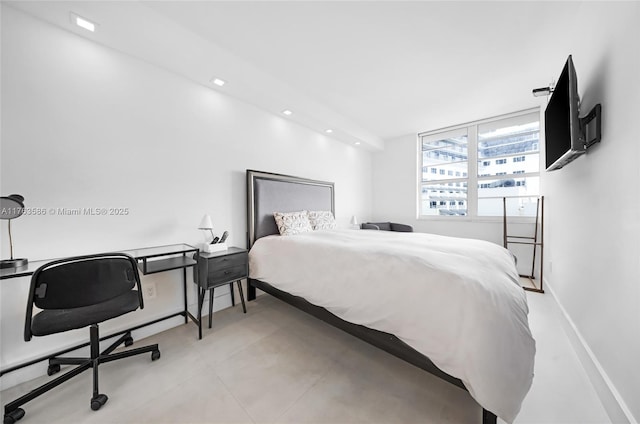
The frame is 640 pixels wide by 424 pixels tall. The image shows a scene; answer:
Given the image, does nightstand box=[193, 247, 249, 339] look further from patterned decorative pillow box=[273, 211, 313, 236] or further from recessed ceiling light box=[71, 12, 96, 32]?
recessed ceiling light box=[71, 12, 96, 32]

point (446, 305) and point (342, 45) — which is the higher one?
point (342, 45)

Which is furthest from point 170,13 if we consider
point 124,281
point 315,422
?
point 315,422

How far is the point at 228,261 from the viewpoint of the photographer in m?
2.29

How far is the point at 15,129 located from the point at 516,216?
238 inches

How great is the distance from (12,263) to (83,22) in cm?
177

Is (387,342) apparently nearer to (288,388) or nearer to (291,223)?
(288,388)

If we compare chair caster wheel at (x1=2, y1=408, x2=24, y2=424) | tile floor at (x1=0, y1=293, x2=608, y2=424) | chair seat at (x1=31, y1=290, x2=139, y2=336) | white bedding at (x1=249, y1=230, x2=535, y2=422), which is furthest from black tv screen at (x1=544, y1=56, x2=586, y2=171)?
chair caster wheel at (x1=2, y1=408, x2=24, y2=424)

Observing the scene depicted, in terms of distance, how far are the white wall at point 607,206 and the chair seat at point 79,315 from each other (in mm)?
2752

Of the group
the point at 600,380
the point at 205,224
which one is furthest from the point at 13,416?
the point at 600,380

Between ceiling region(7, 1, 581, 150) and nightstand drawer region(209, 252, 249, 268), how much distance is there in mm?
1902

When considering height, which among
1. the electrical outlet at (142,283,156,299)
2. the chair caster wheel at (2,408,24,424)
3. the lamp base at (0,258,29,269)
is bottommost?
the chair caster wheel at (2,408,24,424)

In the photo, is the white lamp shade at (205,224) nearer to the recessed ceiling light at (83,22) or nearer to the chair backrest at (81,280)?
the chair backrest at (81,280)

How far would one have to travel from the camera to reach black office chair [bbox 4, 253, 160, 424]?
122 cm

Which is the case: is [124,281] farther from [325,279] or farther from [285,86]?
[285,86]
